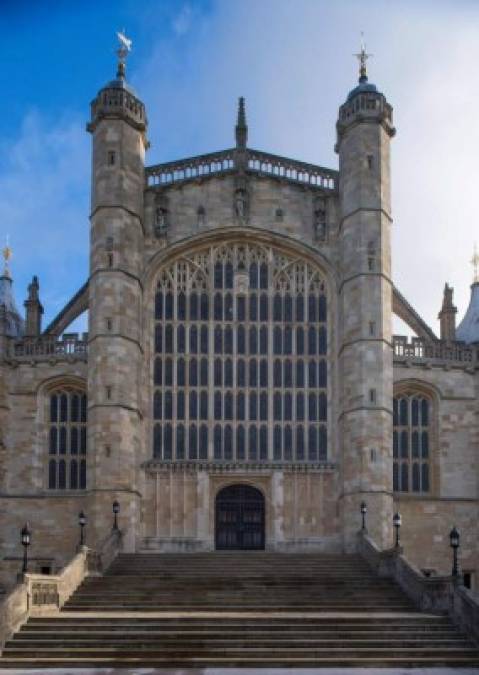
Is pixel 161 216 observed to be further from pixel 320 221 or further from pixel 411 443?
pixel 411 443

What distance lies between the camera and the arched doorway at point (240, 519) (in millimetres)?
36188

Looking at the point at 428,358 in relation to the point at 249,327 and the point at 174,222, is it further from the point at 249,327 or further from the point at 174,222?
the point at 174,222

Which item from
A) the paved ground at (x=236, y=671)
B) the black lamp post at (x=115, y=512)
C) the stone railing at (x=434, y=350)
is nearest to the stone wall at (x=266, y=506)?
the black lamp post at (x=115, y=512)

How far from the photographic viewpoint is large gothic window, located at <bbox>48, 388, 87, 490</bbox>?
37188 millimetres

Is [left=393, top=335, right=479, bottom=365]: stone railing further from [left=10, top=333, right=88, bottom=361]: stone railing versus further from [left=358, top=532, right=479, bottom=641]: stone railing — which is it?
[left=10, top=333, right=88, bottom=361]: stone railing

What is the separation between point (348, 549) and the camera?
34.7m

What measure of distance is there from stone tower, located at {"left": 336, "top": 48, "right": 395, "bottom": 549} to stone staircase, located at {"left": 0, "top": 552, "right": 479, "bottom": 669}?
4.42 m

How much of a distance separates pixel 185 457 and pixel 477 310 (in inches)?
531

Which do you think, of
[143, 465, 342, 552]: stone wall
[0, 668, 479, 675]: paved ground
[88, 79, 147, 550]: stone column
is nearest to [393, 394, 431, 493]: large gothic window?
[143, 465, 342, 552]: stone wall

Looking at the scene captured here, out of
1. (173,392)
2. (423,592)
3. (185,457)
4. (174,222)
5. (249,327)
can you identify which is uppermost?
(174,222)

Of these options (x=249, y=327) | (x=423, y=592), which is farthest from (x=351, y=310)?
(x=423, y=592)

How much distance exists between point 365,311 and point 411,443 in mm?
5300

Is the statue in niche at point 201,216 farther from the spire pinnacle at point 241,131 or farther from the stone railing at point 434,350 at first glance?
the stone railing at point 434,350

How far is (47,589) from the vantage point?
26.4 meters
